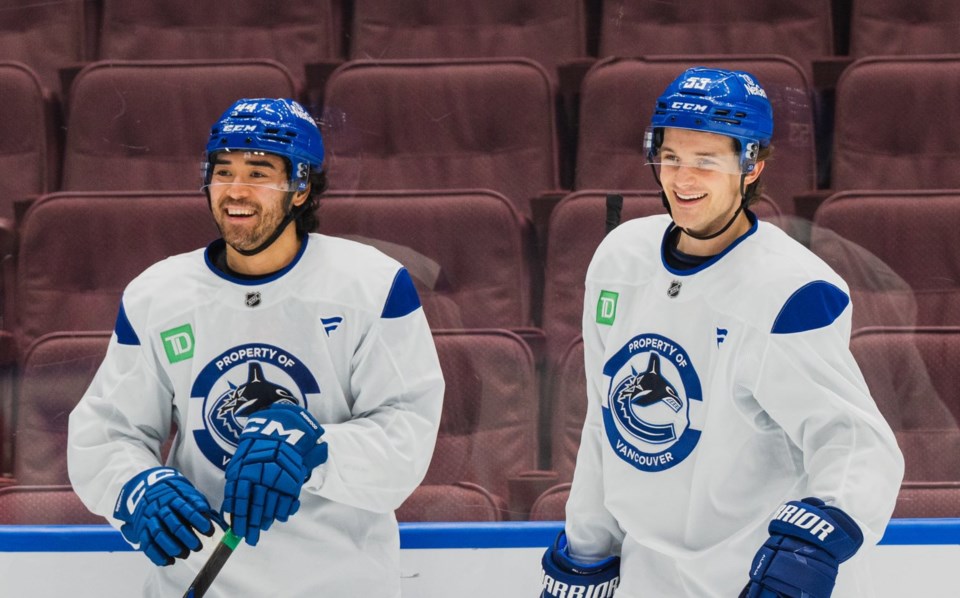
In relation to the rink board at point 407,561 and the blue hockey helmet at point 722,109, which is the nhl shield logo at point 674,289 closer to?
the blue hockey helmet at point 722,109

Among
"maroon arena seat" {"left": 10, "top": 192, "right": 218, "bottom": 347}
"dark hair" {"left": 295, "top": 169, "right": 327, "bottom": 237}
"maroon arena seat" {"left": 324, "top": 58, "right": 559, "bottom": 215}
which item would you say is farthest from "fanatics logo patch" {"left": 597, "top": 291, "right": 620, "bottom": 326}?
"maroon arena seat" {"left": 10, "top": 192, "right": 218, "bottom": 347}

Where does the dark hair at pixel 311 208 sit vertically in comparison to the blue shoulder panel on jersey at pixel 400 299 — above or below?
above

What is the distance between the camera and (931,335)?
2309 millimetres

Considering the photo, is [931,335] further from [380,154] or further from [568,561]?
[380,154]

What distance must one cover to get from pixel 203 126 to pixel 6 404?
2.20 ft

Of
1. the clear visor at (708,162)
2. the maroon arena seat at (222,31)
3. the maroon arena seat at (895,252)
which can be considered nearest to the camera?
the clear visor at (708,162)

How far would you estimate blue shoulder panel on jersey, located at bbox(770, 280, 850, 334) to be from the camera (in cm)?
166

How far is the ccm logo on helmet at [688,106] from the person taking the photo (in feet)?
5.65

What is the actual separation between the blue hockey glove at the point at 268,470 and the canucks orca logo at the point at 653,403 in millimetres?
417

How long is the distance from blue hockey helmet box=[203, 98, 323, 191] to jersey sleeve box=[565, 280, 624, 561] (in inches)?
17.7

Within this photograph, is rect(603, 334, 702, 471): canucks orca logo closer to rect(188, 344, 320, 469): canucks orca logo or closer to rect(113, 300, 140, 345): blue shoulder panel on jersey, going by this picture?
rect(188, 344, 320, 469): canucks orca logo

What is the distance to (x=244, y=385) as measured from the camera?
1896 mm

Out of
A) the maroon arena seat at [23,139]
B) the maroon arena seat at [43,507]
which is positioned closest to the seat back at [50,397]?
the maroon arena seat at [43,507]

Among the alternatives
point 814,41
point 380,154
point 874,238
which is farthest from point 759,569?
point 814,41
